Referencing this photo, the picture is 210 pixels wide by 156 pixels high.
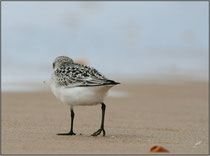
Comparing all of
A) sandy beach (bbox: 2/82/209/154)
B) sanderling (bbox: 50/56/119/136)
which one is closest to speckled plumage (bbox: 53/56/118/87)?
sanderling (bbox: 50/56/119/136)

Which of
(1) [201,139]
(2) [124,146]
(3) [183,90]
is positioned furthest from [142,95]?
(2) [124,146]

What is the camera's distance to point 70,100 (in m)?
7.33

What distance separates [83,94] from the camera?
23.5 ft

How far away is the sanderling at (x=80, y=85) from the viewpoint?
7.12 metres

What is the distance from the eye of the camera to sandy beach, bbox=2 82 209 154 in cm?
656

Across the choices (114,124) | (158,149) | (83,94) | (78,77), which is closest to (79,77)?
(78,77)

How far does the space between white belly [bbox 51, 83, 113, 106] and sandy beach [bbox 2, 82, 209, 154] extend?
0.48m

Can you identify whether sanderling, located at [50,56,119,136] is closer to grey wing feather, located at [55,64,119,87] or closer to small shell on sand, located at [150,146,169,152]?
grey wing feather, located at [55,64,119,87]

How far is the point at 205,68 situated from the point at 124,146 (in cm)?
1800

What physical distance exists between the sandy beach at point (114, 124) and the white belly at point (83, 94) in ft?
1.57

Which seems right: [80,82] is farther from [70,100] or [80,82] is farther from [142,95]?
[142,95]

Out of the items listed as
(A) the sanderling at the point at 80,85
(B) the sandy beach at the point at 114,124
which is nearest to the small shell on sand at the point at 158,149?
(B) the sandy beach at the point at 114,124

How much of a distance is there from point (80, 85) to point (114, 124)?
72.0 inches

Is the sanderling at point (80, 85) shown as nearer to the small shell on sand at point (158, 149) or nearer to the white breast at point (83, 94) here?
the white breast at point (83, 94)
